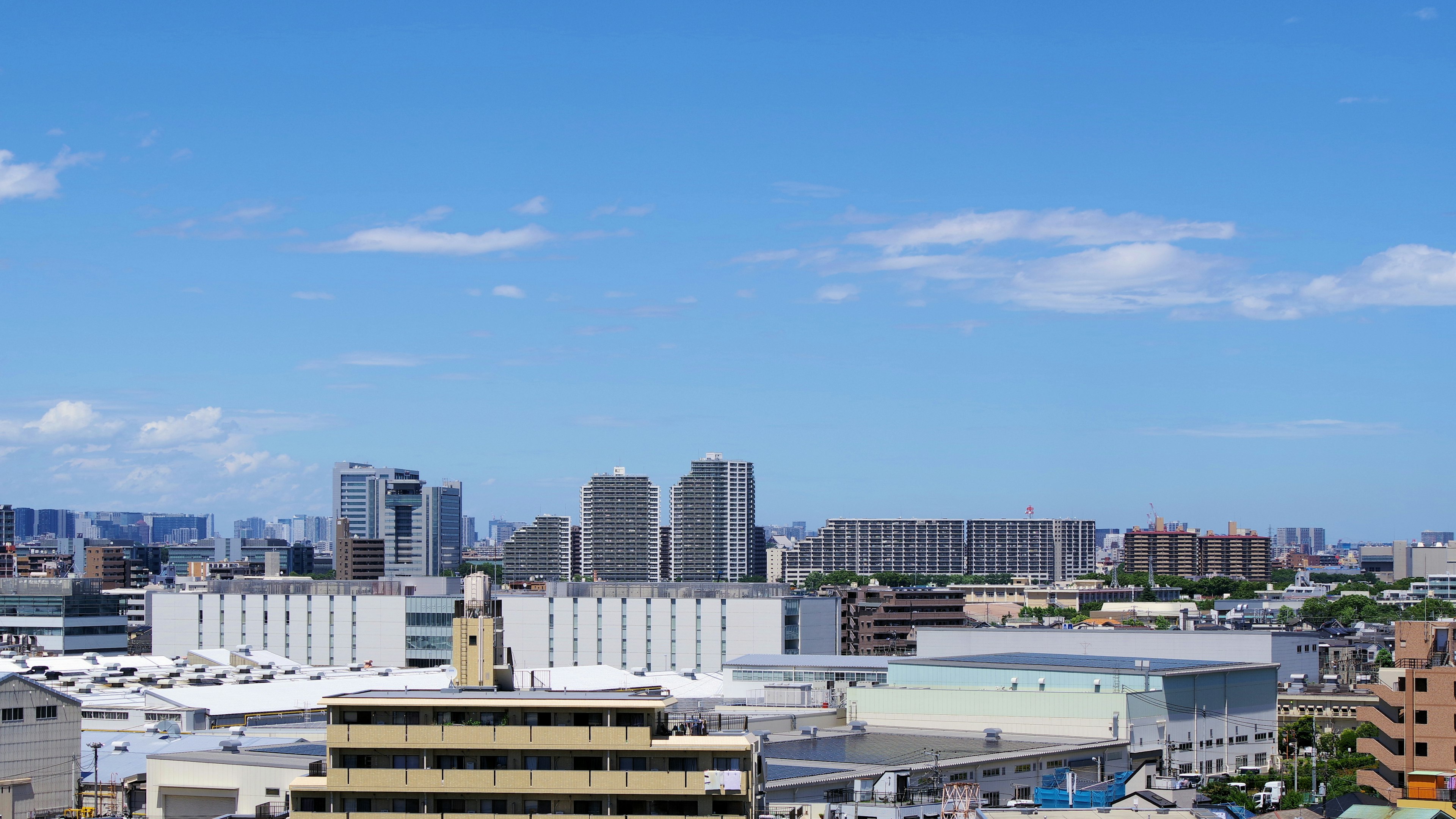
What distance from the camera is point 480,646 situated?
7525cm

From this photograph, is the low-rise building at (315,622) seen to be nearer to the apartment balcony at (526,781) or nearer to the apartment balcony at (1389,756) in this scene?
the apartment balcony at (1389,756)

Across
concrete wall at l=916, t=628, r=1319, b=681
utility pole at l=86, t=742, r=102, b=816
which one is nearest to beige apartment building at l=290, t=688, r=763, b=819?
utility pole at l=86, t=742, r=102, b=816

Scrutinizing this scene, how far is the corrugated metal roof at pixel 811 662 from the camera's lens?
112 meters

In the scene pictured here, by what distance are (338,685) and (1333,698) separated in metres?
66.5

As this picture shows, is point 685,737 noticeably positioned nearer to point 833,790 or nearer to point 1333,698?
point 833,790

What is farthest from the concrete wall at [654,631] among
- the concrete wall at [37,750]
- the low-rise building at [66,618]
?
the concrete wall at [37,750]

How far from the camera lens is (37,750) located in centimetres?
6431

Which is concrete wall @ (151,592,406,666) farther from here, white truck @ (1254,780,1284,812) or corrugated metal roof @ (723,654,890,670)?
white truck @ (1254,780,1284,812)

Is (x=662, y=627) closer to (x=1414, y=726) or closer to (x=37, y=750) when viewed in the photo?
(x=37, y=750)

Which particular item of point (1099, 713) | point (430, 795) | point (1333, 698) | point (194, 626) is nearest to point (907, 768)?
point (1099, 713)

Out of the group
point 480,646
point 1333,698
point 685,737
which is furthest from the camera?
point 1333,698

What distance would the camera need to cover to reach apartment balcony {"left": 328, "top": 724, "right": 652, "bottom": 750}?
45.3 meters

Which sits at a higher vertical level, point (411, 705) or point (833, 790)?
point (411, 705)

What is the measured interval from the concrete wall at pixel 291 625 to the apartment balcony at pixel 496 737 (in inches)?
3772
